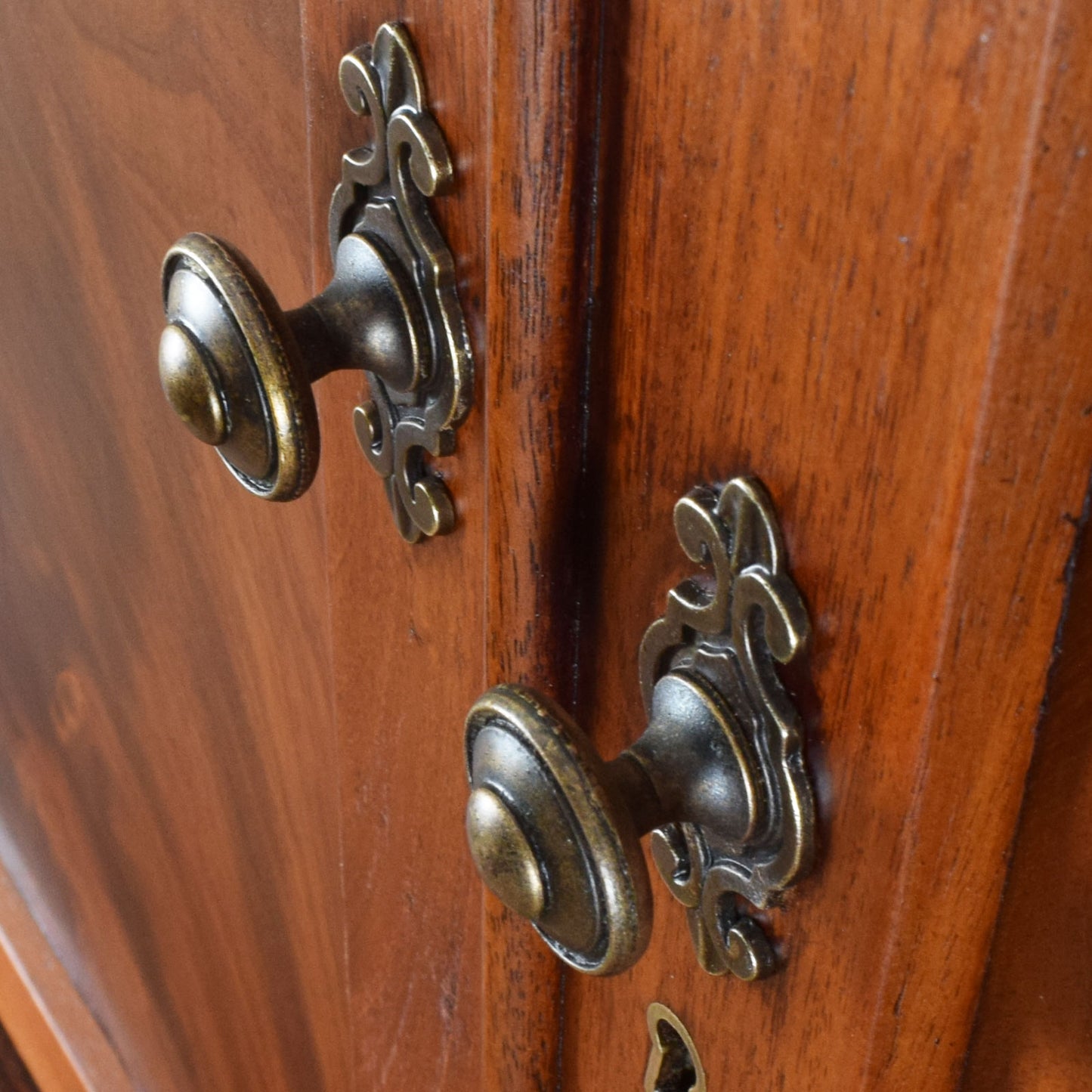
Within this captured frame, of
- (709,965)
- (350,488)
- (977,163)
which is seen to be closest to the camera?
(977,163)

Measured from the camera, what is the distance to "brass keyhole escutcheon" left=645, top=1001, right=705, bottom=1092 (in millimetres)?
351

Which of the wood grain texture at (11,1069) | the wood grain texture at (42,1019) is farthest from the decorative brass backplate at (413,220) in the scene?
the wood grain texture at (11,1069)

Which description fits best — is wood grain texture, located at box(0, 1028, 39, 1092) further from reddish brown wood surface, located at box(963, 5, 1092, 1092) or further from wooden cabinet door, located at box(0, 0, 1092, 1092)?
reddish brown wood surface, located at box(963, 5, 1092, 1092)

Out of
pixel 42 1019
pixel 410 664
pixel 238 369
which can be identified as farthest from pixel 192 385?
pixel 42 1019

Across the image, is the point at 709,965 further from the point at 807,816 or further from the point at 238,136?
the point at 238,136

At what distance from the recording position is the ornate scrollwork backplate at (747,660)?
262mm

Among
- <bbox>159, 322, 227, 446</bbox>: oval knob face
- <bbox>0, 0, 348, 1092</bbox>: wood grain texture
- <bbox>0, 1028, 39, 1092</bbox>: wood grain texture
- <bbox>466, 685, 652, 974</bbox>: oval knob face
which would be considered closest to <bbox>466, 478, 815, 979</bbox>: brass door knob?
<bbox>466, 685, 652, 974</bbox>: oval knob face

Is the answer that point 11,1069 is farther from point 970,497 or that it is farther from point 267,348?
point 970,497

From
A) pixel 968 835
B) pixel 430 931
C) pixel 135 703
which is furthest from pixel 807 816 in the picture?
pixel 135 703

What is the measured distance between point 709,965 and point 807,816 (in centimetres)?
7

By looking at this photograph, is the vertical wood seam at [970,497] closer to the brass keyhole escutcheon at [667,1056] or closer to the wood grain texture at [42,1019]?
the brass keyhole escutcheon at [667,1056]

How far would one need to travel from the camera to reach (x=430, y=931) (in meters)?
0.47

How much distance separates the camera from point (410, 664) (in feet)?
1.40

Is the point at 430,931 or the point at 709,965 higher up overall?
the point at 709,965
